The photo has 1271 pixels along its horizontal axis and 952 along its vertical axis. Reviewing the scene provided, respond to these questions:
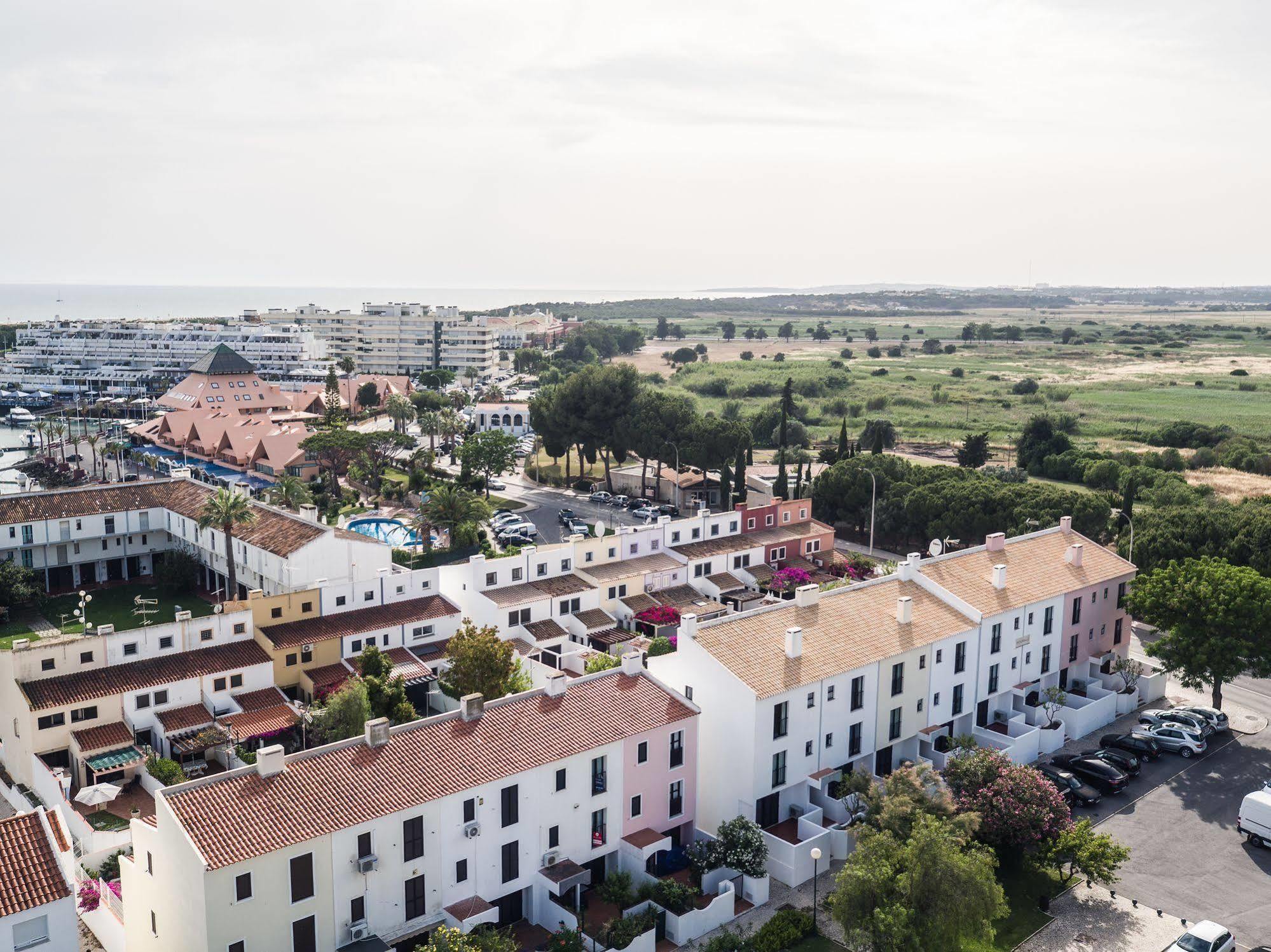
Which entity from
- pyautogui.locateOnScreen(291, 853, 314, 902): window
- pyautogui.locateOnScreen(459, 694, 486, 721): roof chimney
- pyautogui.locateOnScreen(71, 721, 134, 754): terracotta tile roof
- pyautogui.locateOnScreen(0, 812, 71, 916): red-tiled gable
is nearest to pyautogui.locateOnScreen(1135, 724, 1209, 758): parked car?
pyautogui.locateOnScreen(459, 694, 486, 721): roof chimney

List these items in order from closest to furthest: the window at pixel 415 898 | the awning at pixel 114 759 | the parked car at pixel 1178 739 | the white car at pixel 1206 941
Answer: the window at pixel 415 898, the white car at pixel 1206 941, the awning at pixel 114 759, the parked car at pixel 1178 739

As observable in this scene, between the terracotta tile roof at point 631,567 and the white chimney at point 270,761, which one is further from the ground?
the white chimney at point 270,761

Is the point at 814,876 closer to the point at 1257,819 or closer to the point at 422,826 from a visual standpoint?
the point at 422,826

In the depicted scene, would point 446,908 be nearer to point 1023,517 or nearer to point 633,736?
point 633,736

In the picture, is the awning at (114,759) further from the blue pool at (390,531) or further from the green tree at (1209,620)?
the green tree at (1209,620)

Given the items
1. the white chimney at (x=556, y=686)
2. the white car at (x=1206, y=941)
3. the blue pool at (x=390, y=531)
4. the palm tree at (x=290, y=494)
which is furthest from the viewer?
the blue pool at (x=390, y=531)

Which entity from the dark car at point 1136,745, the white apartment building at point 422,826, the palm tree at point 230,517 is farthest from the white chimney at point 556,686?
the palm tree at point 230,517

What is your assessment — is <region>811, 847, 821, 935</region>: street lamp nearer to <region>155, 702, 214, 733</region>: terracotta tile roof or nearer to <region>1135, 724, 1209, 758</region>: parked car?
<region>1135, 724, 1209, 758</region>: parked car

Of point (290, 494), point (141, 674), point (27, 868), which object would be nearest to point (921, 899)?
point (27, 868)
